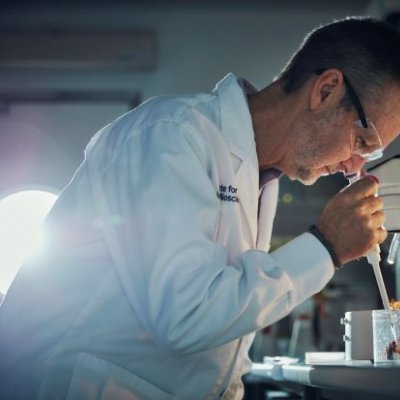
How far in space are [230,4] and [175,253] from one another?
126 inches

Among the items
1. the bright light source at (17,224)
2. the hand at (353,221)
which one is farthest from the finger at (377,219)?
the bright light source at (17,224)

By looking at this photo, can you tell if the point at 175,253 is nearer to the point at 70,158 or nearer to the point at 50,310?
the point at 50,310

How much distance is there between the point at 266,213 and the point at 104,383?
1.80 ft

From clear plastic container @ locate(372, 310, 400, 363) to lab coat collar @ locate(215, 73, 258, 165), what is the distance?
1.23ft

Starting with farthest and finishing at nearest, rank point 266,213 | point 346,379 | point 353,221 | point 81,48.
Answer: point 81,48, point 266,213, point 353,221, point 346,379

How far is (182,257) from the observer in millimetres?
1085

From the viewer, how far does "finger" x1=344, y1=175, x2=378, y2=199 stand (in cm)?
123

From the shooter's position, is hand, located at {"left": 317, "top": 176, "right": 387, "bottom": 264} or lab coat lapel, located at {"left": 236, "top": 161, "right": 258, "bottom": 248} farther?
lab coat lapel, located at {"left": 236, "top": 161, "right": 258, "bottom": 248}

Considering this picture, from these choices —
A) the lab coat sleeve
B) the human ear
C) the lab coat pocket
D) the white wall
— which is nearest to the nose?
the human ear

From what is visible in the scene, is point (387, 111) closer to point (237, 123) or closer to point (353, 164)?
point (353, 164)

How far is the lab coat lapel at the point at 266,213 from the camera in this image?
1529 millimetres

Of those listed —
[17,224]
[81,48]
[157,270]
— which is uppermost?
[81,48]

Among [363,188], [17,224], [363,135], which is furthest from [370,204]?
[17,224]

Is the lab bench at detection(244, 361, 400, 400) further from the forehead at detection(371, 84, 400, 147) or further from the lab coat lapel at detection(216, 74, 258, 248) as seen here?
the forehead at detection(371, 84, 400, 147)
